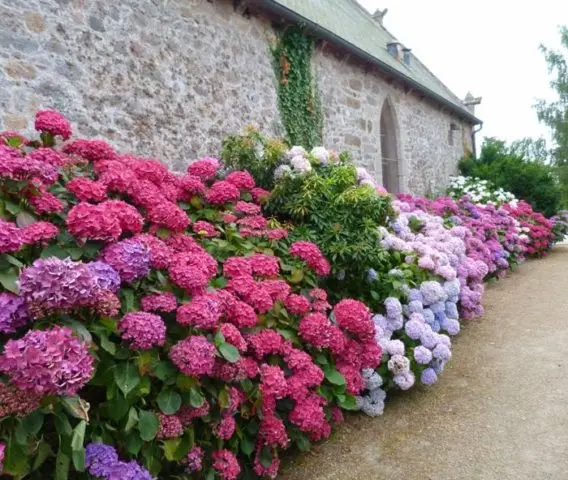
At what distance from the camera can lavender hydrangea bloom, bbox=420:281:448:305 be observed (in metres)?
4.19

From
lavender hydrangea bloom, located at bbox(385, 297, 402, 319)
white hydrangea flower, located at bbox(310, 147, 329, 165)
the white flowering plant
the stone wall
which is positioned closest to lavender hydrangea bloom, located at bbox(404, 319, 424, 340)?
lavender hydrangea bloom, located at bbox(385, 297, 402, 319)

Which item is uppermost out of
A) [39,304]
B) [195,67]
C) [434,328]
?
[195,67]

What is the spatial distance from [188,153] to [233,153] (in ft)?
3.87

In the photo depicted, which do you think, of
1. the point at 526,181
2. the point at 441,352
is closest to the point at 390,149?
the point at 526,181

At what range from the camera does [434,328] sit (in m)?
4.16

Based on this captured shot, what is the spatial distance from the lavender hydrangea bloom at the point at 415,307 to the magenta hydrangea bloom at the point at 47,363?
2968 millimetres

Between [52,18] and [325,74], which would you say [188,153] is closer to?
[52,18]

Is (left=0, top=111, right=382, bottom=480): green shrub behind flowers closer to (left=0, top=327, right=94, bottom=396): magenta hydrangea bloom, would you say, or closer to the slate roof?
(left=0, top=327, right=94, bottom=396): magenta hydrangea bloom

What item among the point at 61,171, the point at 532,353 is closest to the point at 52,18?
the point at 61,171

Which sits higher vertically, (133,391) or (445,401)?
(133,391)

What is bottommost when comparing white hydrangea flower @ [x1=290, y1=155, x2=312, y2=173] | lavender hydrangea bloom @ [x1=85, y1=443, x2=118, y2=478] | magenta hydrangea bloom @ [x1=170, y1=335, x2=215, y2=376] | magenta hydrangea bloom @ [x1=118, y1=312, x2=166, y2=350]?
lavender hydrangea bloom @ [x1=85, y1=443, x2=118, y2=478]

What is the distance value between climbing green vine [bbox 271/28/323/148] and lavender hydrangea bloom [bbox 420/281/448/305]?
4.00 meters

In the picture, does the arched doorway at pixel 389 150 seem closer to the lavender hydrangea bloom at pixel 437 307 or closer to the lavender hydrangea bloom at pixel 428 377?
the lavender hydrangea bloom at pixel 437 307

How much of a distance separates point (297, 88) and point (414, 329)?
16.7 ft
